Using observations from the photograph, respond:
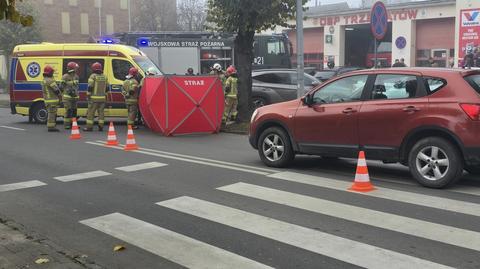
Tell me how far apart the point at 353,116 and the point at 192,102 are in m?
6.39

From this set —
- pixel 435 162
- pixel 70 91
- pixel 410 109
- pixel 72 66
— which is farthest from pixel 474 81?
pixel 72 66

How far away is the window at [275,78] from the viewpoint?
1758 centimetres

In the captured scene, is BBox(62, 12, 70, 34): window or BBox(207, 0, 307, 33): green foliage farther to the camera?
BBox(62, 12, 70, 34): window

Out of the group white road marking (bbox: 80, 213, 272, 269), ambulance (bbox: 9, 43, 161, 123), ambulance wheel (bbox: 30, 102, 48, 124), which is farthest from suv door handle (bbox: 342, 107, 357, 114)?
ambulance wheel (bbox: 30, 102, 48, 124)

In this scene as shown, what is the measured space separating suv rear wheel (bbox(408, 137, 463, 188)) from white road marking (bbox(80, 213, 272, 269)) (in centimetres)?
351

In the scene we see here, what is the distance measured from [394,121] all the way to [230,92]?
842cm

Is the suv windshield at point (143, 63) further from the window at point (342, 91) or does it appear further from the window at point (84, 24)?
the window at point (84, 24)

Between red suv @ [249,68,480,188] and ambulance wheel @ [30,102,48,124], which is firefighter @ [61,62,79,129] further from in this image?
red suv @ [249,68,480,188]

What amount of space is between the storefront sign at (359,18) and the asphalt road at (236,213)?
105ft

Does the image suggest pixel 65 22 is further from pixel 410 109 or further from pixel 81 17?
pixel 410 109

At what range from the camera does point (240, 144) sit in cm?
1214

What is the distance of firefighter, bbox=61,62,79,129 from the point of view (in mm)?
14961

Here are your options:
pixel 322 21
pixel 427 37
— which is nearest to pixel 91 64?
pixel 427 37

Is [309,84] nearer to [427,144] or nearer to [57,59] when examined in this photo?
[57,59]
